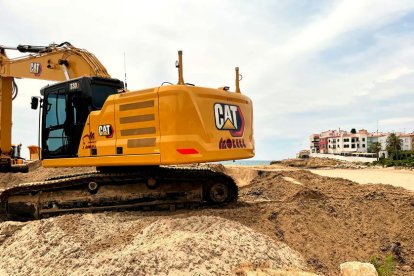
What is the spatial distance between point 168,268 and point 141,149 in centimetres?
263

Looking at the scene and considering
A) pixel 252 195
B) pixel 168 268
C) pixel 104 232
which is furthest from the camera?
pixel 252 195

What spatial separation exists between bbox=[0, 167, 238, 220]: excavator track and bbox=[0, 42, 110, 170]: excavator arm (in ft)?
12.6

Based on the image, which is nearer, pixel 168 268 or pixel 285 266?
pixel 168 268

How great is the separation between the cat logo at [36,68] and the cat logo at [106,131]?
21.1 ft

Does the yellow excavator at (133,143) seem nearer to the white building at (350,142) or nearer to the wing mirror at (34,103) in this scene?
the wing mirror at (34,103)

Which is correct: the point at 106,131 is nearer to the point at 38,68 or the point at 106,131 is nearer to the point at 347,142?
the point at 38,68

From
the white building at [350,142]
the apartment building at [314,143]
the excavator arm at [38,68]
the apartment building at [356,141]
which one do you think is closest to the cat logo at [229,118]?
the excavator arm at [38,68]

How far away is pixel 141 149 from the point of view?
717 cm

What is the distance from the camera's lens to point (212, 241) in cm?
582

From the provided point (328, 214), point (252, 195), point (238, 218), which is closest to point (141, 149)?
point (238, 218)

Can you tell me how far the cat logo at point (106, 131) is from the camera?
24.9 ft

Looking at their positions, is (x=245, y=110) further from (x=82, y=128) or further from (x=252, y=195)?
(x=252, y=195)

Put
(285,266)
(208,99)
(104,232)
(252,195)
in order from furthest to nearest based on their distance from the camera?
(252,195) < (208,99) < (104,232) < (285,266)

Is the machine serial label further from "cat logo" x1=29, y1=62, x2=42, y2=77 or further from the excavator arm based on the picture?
"cat logo" x1=29, y1=62, x2=42, y2=77
